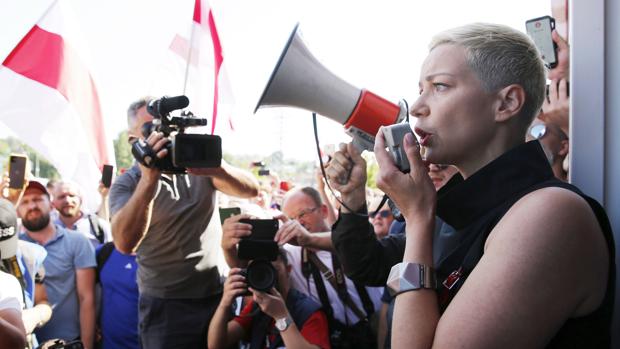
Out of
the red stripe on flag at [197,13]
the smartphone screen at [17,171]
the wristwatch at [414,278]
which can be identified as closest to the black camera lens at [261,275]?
the wristwatch at [414,278]

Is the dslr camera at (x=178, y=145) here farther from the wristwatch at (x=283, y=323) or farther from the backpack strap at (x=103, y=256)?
the backpack strap at (x=103, y=256)

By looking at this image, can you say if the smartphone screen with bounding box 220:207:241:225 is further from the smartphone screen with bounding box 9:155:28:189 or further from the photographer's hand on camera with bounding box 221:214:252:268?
the smartphone screen with bounding box 9:155:28:189

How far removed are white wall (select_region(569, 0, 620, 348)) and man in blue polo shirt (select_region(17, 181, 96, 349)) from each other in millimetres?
3869

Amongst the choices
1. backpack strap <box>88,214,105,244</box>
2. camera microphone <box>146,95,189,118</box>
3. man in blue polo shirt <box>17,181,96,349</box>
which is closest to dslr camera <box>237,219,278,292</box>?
camera microphone <box>146,95,189,118</box>

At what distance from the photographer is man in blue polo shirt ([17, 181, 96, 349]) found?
4.19 metres

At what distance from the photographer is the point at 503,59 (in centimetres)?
129

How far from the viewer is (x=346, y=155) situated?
204 cm

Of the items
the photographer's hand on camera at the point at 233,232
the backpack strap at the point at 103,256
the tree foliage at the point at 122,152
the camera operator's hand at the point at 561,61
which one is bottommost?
the tree foliage at the point at 122,152

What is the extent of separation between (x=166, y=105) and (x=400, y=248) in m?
1.49

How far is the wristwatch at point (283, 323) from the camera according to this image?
2.76 m

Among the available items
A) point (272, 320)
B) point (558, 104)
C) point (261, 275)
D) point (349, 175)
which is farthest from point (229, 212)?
point (558, 104)

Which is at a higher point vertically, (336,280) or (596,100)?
(596,100)

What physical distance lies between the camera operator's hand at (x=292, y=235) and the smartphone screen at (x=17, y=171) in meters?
2.42

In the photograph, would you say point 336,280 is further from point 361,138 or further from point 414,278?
point 414,278
